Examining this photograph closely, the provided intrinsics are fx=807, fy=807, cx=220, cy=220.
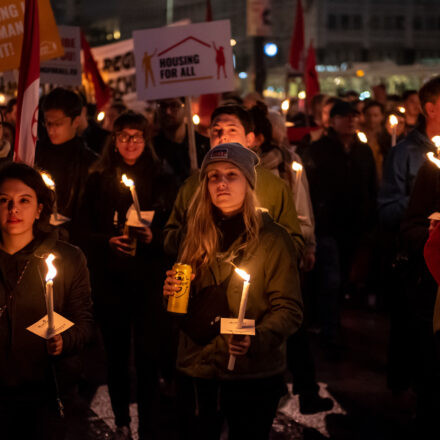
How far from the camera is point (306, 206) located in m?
6.12

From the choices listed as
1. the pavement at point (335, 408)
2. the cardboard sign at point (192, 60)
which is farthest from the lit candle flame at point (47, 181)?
the cardboard sign at point (192, 60)

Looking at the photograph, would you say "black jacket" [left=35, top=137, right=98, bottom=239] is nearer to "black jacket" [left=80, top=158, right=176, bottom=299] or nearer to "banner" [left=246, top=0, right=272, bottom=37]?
"black jacket" [left=80, top=158, right=176, bottom=299]

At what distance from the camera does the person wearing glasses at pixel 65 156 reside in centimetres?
603

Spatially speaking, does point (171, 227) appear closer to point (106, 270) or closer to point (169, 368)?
point (106, 270)

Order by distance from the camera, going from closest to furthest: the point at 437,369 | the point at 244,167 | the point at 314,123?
the point at 244,167
the point at 437,369
the point at 314,123

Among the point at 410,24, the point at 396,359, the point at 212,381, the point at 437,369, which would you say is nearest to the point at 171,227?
the point at 212,381

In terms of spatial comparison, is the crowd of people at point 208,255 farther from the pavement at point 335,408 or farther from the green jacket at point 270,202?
the pavement at point 335,408

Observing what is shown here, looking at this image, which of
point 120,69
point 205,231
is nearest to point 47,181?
point 205,231

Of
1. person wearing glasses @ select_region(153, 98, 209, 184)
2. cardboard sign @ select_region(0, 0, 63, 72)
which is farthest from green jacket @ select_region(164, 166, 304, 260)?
person wearing glasses @ select_region(153, 98, 209, 184)

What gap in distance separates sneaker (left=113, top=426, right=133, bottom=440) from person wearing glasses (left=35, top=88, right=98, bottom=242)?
4.73ft

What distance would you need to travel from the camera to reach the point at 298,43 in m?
14.3

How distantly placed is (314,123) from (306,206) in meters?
5.89

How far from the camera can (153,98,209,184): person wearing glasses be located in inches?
296

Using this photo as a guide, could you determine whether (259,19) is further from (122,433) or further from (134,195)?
(122,433)
